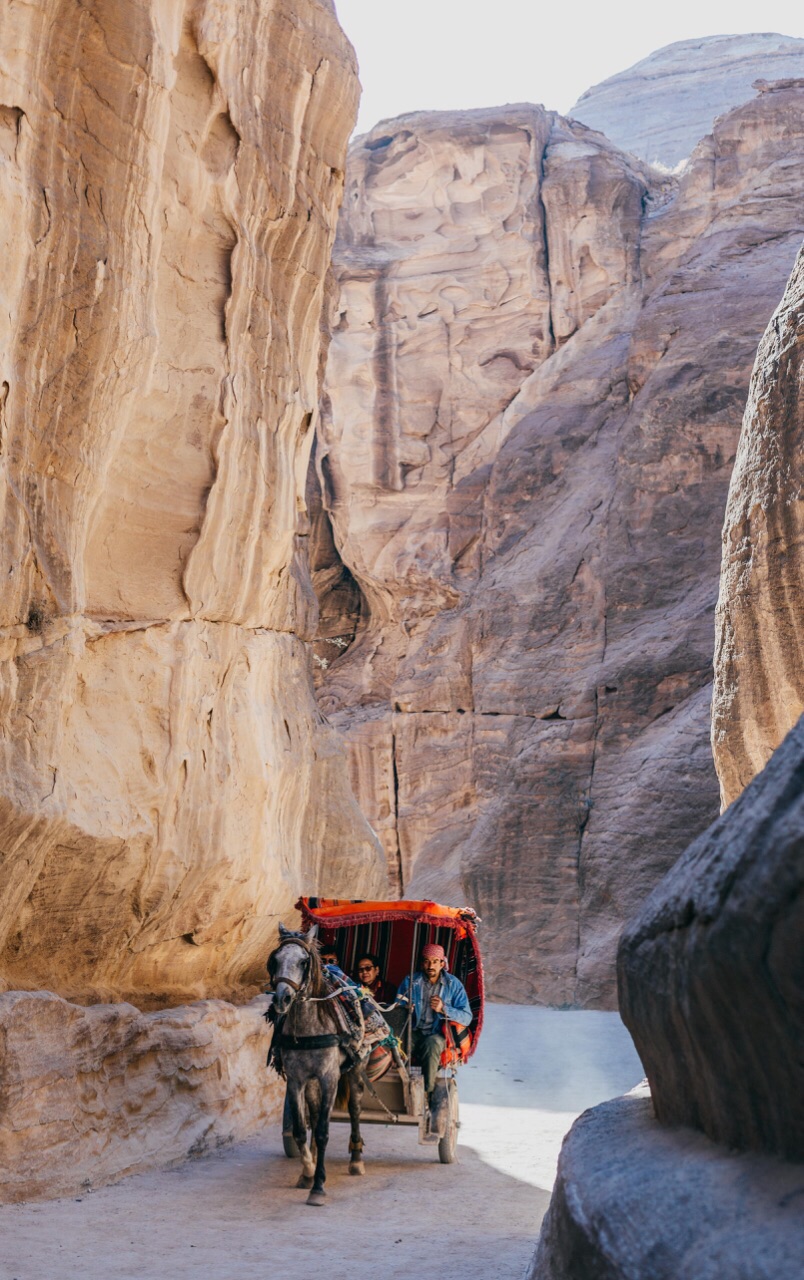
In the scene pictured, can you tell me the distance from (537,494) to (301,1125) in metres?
18.4

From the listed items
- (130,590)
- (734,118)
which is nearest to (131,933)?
(130,590)

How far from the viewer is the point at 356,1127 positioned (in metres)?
9.27

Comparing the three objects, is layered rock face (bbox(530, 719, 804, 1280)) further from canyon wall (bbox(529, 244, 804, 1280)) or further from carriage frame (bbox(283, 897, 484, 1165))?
carriage frame (bbox(283, 897, 484, 1165))

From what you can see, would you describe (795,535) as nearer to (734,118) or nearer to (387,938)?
(387,938)

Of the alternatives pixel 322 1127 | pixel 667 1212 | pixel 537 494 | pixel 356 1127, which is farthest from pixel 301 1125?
pixel 537 494

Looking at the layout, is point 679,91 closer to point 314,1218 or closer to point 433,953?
point 433,953

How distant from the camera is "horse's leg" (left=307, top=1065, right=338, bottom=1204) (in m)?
8.14

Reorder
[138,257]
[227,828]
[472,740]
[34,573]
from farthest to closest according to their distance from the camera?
[472,740] < [227,828] < [138,257] < [34,573]

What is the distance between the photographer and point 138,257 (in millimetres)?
9281

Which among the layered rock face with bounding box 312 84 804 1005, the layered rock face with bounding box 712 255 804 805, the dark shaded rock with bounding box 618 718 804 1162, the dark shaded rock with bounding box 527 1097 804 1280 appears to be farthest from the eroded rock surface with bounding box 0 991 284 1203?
the layered rock face with bounding box 312 84 804 1005

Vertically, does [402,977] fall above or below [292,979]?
below

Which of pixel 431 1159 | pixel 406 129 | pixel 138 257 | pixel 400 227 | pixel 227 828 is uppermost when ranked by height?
pixel 406 129

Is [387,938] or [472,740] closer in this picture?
[387,938]

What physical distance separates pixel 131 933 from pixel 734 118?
2350cm
